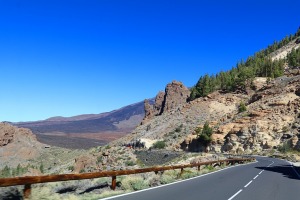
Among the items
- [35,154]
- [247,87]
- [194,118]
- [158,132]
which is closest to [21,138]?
[35,154]

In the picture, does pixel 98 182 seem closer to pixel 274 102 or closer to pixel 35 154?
pixel 274 102

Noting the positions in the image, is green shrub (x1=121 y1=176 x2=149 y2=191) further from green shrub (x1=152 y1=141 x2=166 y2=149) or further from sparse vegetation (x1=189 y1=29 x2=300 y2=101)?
sparse vegetation (x1=189 y1=29 x2=300 y2=101)

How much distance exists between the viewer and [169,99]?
164 m

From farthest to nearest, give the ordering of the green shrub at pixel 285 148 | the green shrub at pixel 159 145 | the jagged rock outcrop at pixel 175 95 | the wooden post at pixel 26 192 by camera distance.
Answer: the jagged rock outcrop at pixel 175 95 → the green shrub at pixel 159 145 → the green shrub at pixel 285 148 → the wooden post at pixel 26 192

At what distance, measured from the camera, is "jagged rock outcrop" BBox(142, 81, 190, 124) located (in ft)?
527

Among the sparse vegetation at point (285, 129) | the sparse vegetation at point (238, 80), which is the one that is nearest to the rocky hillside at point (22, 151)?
the sparse vegetation at point (238, 80)

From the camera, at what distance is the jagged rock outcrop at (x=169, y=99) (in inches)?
6319

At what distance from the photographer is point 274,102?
94312mm

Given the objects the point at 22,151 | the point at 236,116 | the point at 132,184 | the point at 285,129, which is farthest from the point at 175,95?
the point at 132,184

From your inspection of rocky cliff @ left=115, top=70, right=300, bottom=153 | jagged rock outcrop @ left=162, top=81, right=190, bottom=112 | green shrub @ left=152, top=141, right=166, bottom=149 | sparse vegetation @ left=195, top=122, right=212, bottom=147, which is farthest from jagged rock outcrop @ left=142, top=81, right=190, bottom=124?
sparse vegetation @ left=195, top=122, right=212, bottom=147

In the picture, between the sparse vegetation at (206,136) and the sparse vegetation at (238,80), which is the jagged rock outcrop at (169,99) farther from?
the sparse vegetation at (206,136)

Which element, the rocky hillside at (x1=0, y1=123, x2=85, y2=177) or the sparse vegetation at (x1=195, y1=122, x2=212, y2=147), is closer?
the sparse vegetation at (x1=195, y1=122, x2=212, y2=147)

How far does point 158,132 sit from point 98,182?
4004 inches

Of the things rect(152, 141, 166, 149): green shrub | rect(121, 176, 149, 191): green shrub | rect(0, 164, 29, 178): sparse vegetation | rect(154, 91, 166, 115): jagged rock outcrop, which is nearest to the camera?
rect(121, 176, 149, 191): green shrub
